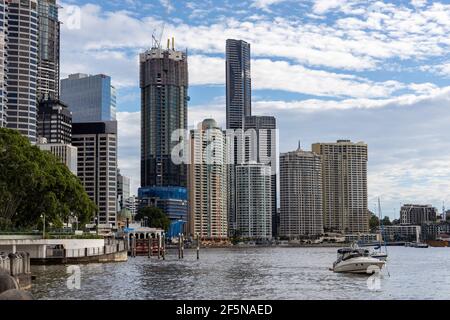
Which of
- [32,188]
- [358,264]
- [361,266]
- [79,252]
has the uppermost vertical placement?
[32,188]

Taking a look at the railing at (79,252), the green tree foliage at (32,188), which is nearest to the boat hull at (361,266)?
the railing at (79,252)

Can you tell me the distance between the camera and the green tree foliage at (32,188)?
9305 cm

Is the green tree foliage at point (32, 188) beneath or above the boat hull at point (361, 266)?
above

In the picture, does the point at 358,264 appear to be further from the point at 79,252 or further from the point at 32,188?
the point at 79,252

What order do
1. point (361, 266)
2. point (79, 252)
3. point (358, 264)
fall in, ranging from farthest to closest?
point (79, 252) < point (358, 264) < point (361, 266)

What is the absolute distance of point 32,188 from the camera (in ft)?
319

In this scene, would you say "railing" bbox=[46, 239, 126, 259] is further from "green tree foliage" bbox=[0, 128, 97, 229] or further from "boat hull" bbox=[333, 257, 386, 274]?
"boat hull" bbox=[333, 257, 386, 274]

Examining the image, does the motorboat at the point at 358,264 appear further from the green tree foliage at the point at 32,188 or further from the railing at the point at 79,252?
the green tree foliage at the point at 32,188

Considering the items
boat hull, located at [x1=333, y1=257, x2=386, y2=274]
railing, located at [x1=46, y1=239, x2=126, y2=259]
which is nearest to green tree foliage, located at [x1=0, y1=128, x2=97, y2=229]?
railing, located at [x1=46, y1=239, x2=126, y2=259]

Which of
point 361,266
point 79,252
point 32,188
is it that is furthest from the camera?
point 79,252

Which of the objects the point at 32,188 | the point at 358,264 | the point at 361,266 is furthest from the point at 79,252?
the point at 361,266

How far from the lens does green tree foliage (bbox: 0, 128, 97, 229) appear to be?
3663 inches
